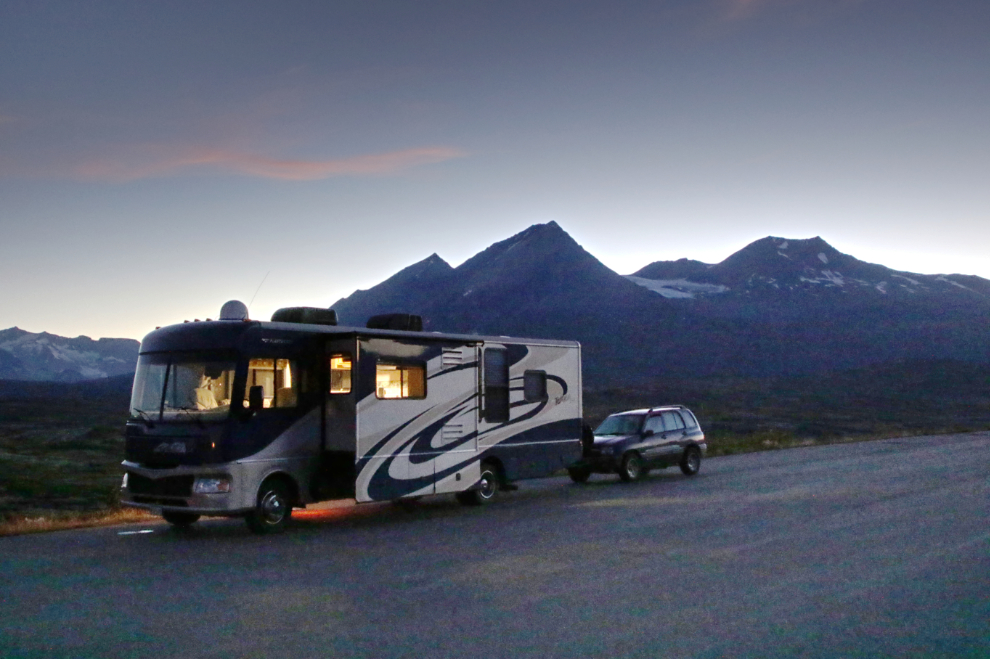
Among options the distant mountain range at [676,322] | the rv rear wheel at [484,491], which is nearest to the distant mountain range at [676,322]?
the distant mountain range at [676,322]

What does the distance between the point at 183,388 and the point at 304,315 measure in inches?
101

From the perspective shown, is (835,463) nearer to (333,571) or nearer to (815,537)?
(815,537)

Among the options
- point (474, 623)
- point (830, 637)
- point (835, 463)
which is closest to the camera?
point (830, 637)

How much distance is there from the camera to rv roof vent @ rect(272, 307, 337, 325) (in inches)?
577

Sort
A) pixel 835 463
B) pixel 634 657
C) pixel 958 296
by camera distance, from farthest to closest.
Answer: pixel 958 296 → pixel 835 463 → pixel 634 657

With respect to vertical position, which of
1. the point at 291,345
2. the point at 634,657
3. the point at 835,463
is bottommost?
the point at 634,657

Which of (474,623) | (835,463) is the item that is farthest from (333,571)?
(835,463)

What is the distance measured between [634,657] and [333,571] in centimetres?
443

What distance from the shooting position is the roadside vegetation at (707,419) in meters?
27.4

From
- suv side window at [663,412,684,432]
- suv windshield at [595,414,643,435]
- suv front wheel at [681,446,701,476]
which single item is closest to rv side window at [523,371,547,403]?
suv windshield at [595,414,643,435]

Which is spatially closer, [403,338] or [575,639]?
[575,639]

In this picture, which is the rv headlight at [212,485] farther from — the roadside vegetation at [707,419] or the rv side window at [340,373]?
the roadside vegetation at [707,419]

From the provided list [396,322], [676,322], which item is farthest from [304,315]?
[676,322]

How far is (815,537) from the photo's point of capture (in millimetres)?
11586
